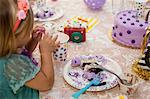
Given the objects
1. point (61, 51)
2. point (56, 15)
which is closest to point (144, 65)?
point (61, 51)

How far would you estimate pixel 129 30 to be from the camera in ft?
4.08

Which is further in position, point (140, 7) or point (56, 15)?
point (56, 15)

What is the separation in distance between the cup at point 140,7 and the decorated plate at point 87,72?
0.95ft

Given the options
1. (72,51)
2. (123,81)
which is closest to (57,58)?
(72,51)

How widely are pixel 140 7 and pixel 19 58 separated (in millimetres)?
703

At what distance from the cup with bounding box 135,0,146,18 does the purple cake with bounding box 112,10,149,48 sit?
0.15 ft

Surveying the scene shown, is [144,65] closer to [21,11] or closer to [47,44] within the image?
[47,44]

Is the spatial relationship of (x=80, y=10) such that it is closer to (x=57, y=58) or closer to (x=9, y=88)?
(x=57, y=58)

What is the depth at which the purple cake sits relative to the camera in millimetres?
1234

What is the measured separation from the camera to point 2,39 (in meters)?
0.81

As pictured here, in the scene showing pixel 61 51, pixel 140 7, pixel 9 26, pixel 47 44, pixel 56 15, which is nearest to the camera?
pixel 9 26

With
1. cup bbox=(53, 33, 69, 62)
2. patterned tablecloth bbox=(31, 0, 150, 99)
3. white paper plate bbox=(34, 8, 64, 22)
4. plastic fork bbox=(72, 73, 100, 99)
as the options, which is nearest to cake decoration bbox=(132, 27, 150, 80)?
patterned tablecloth bbox=(31, 0, 150, 99)

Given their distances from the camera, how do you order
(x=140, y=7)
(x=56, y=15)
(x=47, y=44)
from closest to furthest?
(x=47, y=44), (x=140, y=7), (x=56, y=15)

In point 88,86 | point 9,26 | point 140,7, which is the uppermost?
point 9,26
